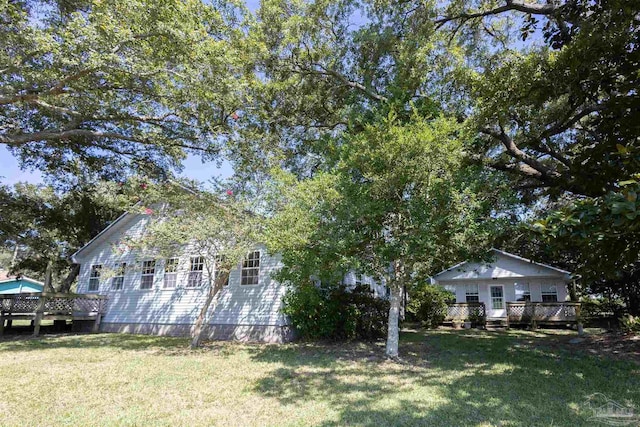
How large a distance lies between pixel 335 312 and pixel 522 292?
13375 mm

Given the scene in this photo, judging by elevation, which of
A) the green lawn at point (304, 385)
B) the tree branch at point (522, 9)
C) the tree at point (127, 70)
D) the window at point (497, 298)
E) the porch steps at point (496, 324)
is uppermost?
the tree branch at point (522, 9)

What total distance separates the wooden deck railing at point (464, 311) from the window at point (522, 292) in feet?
8.03

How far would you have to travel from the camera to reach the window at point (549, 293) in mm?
19562

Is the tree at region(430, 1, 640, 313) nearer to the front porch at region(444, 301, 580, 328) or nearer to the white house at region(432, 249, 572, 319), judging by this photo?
the front porch at region(444, 301, 580, 328)

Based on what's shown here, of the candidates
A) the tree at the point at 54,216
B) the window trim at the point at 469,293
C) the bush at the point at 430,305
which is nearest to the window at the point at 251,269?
the tree at the point at 54,216

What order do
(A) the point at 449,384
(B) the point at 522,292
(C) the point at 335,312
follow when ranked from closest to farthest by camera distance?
(A) the point at 449,384
(C) the point at 335,312
(B) the point at 522,292

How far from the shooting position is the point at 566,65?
323 inches

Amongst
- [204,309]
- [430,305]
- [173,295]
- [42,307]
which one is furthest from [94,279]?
[430,305]

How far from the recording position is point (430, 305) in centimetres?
1950

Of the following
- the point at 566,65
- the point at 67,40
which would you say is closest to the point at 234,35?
the point at 67,40

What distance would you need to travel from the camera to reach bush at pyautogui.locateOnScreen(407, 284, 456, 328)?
1920cm

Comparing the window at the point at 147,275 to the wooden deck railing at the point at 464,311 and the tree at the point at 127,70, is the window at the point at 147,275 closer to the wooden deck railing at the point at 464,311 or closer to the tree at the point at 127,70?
the tree at the point at 127,70

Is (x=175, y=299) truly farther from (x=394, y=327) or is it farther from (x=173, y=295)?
(x=394, y=327)

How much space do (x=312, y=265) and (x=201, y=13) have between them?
7.25m
